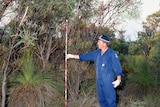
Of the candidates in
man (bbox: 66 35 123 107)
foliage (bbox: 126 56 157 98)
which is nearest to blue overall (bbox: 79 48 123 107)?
man (bbox: 66 35 123 107)

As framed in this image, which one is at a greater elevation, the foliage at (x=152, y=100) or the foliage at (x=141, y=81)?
the foliage at (x=141, y=81)

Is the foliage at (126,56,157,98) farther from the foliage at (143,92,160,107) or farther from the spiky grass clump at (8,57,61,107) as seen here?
the spiky grass clump at (8,57,61,107)

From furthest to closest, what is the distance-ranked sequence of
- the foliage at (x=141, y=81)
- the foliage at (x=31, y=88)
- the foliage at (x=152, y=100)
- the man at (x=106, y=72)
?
the foliage at (x=141, y=81) < the foliage at (x=152, y=100) < the foliage at (x=31, y=88) < the man at (x=106, y=72)

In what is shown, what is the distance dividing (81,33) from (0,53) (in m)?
2.62

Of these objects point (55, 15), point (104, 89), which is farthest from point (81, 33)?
point (104, 89)

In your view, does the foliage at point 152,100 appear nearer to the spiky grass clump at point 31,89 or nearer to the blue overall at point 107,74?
the spiky grass clump at point 31,89

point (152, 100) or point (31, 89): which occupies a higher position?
point (31, 89)

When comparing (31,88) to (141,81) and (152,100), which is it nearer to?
(152,100)

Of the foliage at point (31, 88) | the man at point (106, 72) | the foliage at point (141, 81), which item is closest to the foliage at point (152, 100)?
the foliage at point (141, 81)

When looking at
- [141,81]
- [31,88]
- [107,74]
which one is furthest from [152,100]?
[31,88]

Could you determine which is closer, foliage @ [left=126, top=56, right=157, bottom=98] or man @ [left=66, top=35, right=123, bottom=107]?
man @ [left=66, top=35, right=123, bottom=107]

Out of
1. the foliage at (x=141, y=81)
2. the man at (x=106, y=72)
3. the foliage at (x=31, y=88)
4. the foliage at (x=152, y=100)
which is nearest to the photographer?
the man at (x=106, y=72)

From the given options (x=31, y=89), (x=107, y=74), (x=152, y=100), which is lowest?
(x=152, y=100)

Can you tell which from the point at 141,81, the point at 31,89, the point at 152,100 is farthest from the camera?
the point at 141,81
